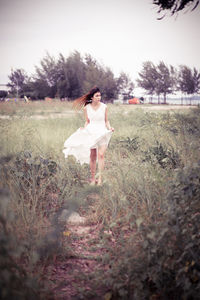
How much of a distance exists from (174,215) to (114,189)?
1.69 m

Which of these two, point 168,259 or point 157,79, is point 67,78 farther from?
point 168,259

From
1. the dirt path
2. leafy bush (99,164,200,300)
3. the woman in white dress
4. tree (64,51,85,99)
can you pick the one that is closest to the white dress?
the woman in white dress

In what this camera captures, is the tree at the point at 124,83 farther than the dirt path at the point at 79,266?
Yes

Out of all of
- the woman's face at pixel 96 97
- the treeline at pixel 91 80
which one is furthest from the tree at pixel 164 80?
the woman's face at pixel 96 97

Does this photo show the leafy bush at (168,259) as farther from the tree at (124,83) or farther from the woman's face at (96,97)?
the tree at (124,83)

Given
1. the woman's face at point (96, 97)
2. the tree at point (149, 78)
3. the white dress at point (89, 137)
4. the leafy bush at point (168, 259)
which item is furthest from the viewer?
the tree at point (149, 78)

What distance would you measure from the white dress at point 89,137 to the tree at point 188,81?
1764 inches

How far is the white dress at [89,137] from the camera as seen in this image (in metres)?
5.39

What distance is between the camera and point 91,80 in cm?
3759

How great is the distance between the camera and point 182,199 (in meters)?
2.32

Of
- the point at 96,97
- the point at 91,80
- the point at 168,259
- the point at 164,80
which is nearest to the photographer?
the point at 168,259

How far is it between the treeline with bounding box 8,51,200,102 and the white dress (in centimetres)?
3179

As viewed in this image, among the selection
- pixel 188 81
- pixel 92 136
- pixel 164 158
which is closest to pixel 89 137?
pixel 92 136

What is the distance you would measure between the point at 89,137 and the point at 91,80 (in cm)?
3374
